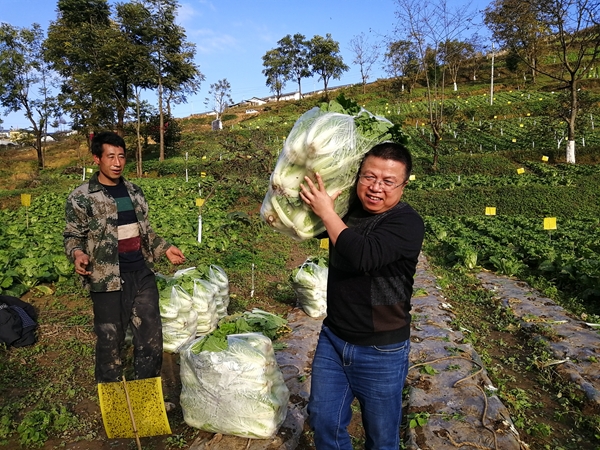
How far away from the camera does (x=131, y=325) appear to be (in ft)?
11.9

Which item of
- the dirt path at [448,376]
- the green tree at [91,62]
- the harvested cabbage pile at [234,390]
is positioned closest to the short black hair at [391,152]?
the harvested cabbage pile at [234,390]

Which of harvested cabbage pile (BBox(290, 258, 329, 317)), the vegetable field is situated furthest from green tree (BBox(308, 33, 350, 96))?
harvested cabbage pile (BBox(290, 258, 329, 317))

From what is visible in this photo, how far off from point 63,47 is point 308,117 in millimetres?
38077

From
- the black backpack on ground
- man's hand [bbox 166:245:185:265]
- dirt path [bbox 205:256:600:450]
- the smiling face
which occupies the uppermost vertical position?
the smiling face

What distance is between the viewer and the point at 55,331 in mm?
5242

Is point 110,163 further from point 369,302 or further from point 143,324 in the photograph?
point 369,302

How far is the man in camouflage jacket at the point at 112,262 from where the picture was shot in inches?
134

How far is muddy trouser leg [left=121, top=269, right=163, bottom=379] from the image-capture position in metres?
3.58

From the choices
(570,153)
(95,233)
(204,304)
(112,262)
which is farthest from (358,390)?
(570,153)

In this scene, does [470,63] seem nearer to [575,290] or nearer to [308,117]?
[575,290]

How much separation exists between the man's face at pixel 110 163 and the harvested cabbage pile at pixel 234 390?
5.36 feet

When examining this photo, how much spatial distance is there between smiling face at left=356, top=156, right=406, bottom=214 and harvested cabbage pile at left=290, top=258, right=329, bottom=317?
11.5ft

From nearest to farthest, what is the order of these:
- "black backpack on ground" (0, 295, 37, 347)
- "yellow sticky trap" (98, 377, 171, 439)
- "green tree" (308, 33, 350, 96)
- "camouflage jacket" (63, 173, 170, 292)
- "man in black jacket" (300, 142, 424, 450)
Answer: "man in black jacket" (300, 142, 424, 450) → "yellow sticky trap" (98, 377, 171, 439) → "camouflage jacket" (63, 173, 170, 292) → "black backpack on ground" (0, 295, 37, 347) → "green tree" (308, 33, 350, 96)

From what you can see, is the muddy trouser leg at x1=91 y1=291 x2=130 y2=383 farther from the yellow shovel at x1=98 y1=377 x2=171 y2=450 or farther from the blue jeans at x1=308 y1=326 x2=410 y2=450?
the blue jeans at x1=308 y1=326 x2=410 y2=450
